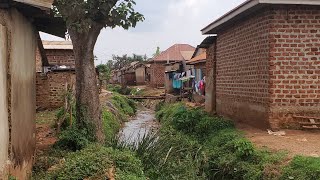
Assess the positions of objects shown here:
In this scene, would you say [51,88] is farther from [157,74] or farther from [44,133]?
[157,74]

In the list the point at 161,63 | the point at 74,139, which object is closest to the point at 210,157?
the point at 74,139

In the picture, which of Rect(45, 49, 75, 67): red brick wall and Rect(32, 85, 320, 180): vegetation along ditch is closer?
Rect(32, 85, 320, 180): vegetation along ditch

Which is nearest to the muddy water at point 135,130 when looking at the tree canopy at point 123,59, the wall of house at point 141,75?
the wall of house at point 141,75

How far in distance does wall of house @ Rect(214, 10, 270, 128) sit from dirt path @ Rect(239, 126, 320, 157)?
2.21ft

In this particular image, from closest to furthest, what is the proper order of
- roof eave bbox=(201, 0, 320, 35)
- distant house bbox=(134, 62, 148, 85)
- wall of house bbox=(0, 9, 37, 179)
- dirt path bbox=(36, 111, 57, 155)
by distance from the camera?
wall of house bbox=(0, 9, 37, 179)
roof eave bbox=(201, 0, 320, 35)
dirt path bbox=(36, 111, 57, 155)
distant house bbox=(134, 62, 148, 85)

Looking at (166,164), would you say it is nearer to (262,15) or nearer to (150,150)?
(150,150)

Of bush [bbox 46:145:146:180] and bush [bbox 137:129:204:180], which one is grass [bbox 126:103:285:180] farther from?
bush [bbox 46:145:146:180]

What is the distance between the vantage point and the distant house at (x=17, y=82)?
5.36m

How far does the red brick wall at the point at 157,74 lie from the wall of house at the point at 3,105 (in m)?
33.4

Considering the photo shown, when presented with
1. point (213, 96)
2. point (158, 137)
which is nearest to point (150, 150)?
point (158, 137)

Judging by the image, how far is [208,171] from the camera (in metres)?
8.76

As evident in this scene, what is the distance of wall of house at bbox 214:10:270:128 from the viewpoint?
9.66 m

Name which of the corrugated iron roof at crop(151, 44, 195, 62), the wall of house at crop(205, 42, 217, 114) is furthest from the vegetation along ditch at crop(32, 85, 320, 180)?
the corrugated iron roof at crop(151, 44, 195, 62)

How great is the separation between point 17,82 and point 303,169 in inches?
187
